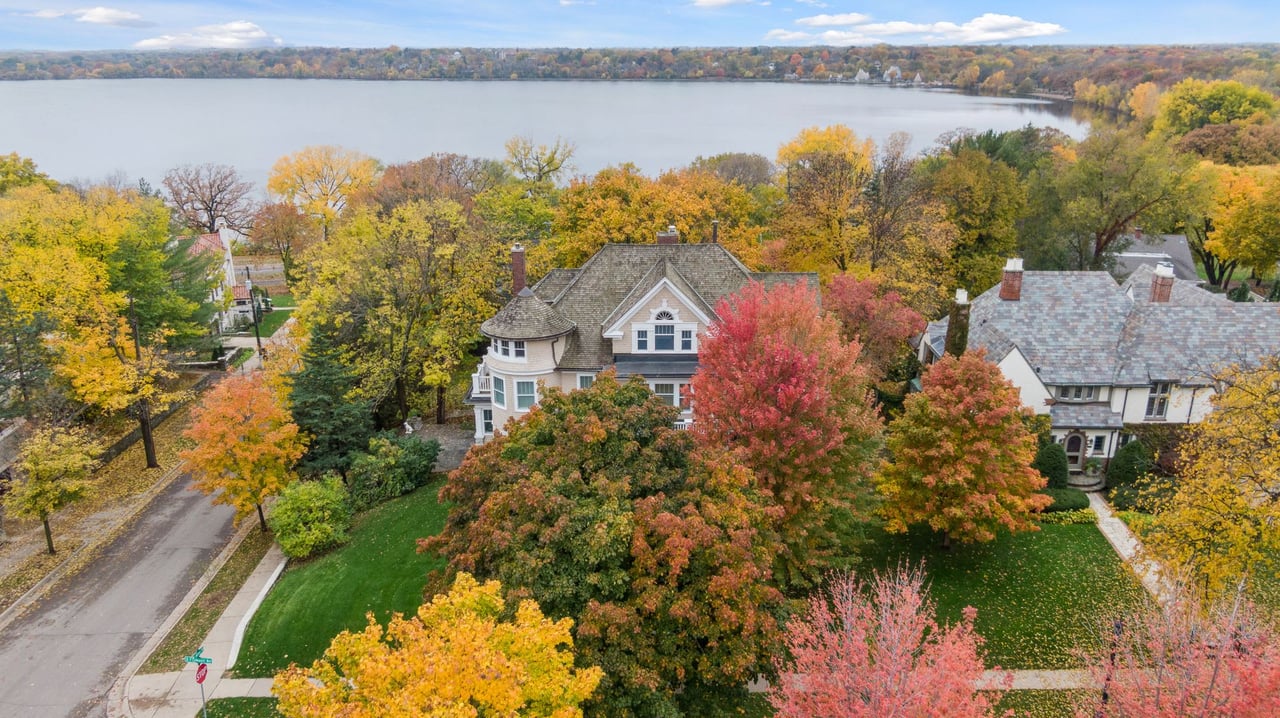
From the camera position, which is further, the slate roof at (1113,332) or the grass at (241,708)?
the slate roof at (1113,332)

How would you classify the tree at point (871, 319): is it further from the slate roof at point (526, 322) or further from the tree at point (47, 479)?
the tree at point (47, 479)

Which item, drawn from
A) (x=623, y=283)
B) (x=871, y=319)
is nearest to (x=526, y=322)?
(x=623, y=283)

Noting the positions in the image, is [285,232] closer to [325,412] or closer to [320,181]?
[320,181]

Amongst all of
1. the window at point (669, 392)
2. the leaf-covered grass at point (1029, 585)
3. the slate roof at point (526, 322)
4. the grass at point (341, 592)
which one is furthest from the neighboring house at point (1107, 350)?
the grass at point (341, 592)

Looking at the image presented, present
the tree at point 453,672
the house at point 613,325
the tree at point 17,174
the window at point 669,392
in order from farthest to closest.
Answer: the tree at point 17,174 → the window at point 669,392 → the house at point 613,325 → the tree at point 453,672

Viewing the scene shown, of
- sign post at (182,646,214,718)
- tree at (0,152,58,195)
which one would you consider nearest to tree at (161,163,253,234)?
tree at (0,152,58,195)
